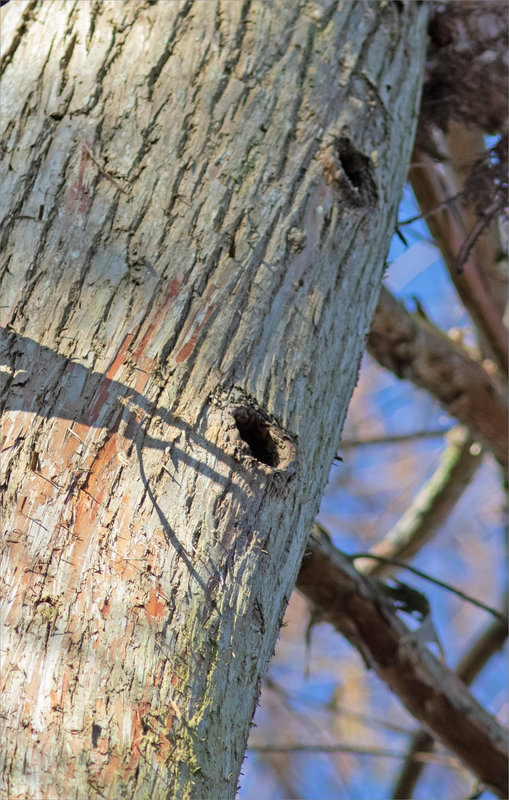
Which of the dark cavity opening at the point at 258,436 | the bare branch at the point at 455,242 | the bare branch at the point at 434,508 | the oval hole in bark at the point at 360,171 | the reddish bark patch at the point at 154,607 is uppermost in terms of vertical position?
the bare branch at the point at 455,242

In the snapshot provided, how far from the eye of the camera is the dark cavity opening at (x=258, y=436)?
140cm

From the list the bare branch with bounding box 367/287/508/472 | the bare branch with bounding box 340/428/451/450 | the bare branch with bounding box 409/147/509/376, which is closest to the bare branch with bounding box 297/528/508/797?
the bare branch with bounding box 367/287/508/472

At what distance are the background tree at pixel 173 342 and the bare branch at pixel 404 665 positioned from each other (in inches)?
49.1

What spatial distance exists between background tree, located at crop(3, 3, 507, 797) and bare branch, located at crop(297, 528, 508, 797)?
4.09ft

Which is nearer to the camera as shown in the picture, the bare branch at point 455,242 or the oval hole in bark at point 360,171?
the oval hole in bark at point 360,171

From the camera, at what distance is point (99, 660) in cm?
105

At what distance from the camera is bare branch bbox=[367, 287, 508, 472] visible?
358cm

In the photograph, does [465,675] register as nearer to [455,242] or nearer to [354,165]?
[455,242]

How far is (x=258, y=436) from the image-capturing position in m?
1.45

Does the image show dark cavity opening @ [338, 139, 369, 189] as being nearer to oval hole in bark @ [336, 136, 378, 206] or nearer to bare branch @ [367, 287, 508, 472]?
oval hole in bark @ [336, 136, 378, 206]

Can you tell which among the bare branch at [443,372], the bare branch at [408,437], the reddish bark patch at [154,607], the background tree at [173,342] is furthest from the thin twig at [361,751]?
the reddish bark patch at [154,607]

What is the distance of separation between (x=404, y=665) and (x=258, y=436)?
1809 millimetres

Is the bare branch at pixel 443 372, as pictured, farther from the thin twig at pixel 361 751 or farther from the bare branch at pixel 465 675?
the thin twig at pixel 361 751

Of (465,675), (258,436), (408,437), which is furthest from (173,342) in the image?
(408,437)
